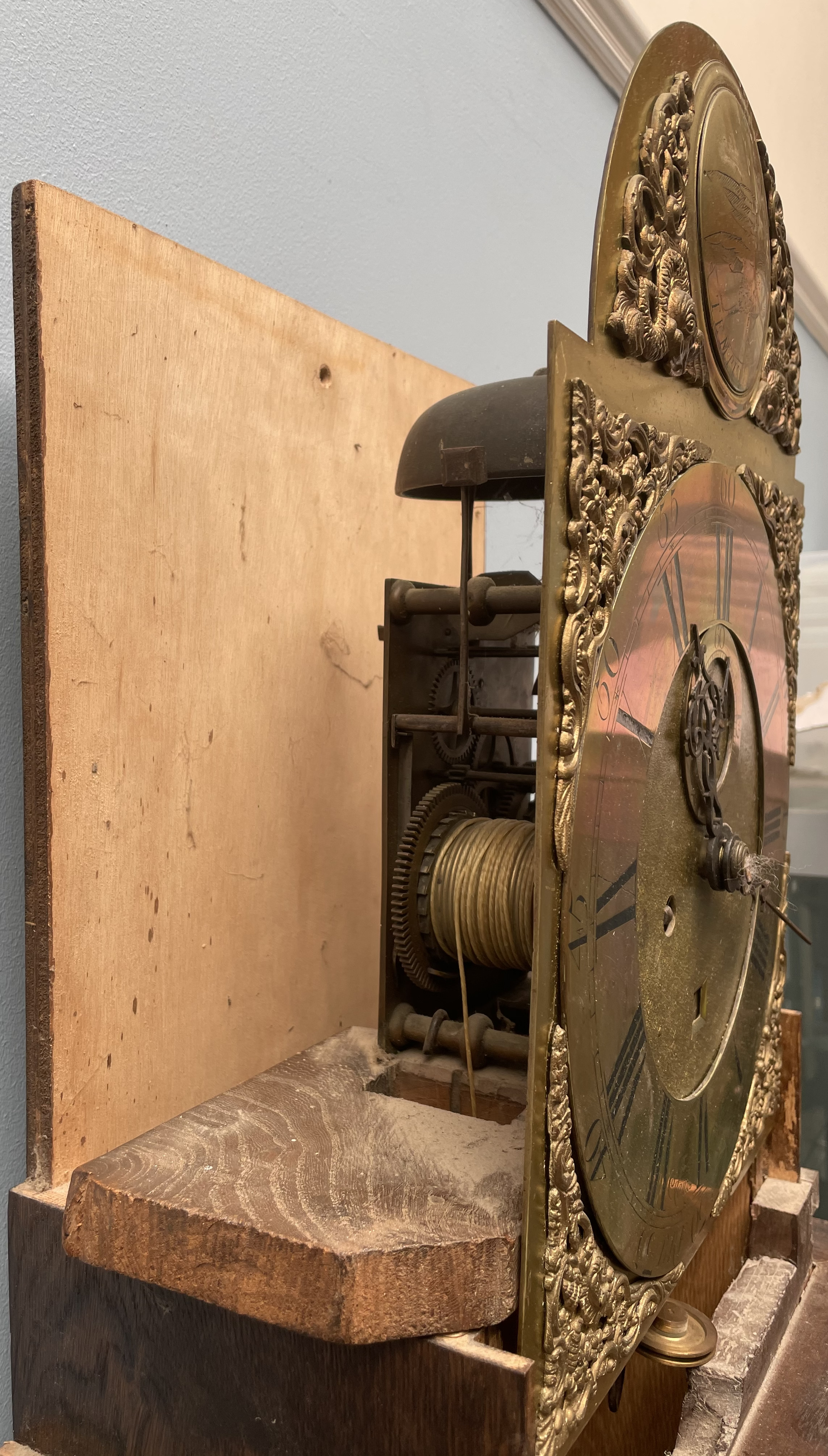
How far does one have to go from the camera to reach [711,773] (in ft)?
3.06

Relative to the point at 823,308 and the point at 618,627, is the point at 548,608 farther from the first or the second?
the point at 823,308

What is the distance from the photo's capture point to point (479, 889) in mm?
977

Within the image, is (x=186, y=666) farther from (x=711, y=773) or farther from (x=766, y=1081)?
(x=766, y=1081)

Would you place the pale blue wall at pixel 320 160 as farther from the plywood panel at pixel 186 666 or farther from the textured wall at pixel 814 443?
the textured wall at pixel 814 443

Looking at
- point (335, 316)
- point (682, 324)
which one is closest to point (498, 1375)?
point (682, 324)

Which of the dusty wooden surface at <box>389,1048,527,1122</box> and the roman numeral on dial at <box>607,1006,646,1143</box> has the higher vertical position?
the roman numeral on dial at <box>607,1006,646,1143</box>

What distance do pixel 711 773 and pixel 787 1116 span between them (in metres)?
0.65

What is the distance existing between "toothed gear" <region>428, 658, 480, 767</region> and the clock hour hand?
24cm

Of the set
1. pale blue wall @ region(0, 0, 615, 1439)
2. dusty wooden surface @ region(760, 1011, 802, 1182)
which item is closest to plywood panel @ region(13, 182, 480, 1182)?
pale blue wall @ region(0, 0, 615, 1439)

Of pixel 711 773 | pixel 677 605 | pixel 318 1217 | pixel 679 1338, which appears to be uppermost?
pixel 677 605

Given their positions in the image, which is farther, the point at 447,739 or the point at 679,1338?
the point at 447,739

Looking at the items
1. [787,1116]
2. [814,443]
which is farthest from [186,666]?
[814,443]

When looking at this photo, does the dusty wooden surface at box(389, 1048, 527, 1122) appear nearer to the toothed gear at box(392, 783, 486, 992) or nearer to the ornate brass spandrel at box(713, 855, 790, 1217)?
the toothed gear at box(392, 783, 486, 992)

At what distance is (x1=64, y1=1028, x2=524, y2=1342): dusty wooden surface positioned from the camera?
692 mm
